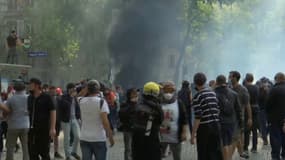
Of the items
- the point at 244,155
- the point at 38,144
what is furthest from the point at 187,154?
the point at 38,144

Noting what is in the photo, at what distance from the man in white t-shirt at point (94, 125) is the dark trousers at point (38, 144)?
1096 millimetres

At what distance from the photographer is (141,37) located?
132ft

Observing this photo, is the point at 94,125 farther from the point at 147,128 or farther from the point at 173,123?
the point at 173,123

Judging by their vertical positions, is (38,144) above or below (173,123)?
below

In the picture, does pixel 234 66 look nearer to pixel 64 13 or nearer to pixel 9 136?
pixel 64 13

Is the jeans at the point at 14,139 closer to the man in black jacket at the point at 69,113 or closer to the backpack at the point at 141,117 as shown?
the man in black jacket at the point at 69,113

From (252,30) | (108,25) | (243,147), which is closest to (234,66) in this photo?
(252,30)

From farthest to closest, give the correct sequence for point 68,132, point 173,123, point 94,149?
point 68,132 → point 173,123 → point 94,149

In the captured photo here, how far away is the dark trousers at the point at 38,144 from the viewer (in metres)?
9.09

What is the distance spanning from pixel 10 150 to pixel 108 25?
34.3 m

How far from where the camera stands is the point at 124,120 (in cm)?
862

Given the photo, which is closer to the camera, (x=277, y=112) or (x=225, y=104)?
(x=225, y=104)

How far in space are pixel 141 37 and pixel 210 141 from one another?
31979 mm

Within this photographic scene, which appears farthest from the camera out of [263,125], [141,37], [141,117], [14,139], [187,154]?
[141,37]
